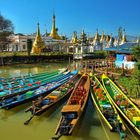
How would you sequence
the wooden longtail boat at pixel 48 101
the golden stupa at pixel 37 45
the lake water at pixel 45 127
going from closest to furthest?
1. the lake water at pixel 45 127
2. the wooden longtail boat at pixel 48 101
3. the golden stupa at pixel 37 45

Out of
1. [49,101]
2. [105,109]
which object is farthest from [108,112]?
[49,101]

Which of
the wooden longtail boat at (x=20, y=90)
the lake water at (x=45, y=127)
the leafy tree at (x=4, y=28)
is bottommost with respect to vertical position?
the lake water at (x=45, y=127)

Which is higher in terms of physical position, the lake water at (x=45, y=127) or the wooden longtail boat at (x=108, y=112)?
the wooden longtail boat at (x=108, y=112)

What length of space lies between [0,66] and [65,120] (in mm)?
32451

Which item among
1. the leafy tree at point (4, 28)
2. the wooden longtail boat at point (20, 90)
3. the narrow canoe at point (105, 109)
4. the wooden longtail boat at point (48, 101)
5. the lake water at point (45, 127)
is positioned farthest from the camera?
the leafy tree at point (4, 28)

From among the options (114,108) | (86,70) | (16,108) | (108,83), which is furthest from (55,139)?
(86,70)

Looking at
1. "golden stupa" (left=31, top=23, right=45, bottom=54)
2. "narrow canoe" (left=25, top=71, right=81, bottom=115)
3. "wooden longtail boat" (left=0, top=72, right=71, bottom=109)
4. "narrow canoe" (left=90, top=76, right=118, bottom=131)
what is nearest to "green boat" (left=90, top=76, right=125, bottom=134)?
"narrow canoe" (left=90, top=76, right=118, bottom=131)

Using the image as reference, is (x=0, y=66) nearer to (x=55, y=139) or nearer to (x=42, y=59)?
(x=42, y=59)

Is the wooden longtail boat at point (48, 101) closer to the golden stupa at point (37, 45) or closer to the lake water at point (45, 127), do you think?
the lake water at point (45, 127)

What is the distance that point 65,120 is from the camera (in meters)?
13.0

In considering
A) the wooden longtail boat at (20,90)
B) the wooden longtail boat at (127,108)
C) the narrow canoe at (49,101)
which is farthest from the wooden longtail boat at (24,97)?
the wooden longtail boat at (127,108)

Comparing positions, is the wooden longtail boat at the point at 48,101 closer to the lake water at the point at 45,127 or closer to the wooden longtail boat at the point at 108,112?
the lake water at the point at 45,127

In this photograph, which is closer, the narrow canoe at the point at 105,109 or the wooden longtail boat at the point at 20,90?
the narrow canoe at the point at 105,109

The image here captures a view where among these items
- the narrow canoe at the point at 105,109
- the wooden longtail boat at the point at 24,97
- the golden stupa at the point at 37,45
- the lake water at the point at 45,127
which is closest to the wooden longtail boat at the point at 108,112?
the narrow canoe at the point at 105,109
